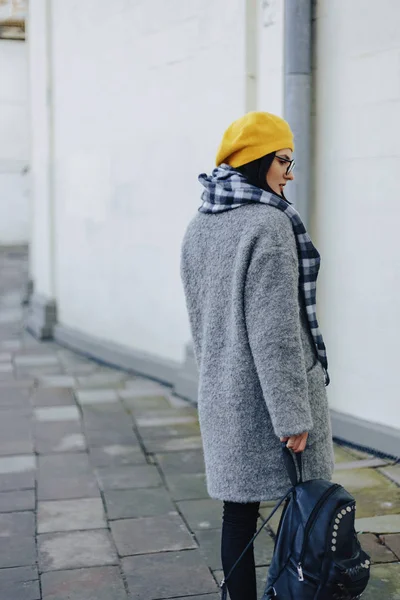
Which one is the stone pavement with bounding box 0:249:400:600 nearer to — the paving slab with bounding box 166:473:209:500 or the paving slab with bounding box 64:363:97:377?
the paving slab with bounding box 166:473:209:500

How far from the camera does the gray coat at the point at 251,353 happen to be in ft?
7.57

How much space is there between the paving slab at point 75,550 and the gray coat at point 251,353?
1.09 m

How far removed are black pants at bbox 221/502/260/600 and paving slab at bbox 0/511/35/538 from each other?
140 cm

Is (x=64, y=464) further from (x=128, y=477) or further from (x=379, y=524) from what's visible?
(x=379, y=524)

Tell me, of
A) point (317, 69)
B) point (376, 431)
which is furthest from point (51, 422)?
point (317, 69)

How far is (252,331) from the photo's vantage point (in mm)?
2338

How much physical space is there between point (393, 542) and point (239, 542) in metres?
1.26

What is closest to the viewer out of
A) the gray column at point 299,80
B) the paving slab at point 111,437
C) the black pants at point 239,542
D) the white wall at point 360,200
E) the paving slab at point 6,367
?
the black pants at point 239,542

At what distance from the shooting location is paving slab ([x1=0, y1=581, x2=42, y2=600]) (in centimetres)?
309

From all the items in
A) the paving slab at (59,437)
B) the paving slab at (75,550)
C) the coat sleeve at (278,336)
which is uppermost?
the coat sleeve at (278,336)

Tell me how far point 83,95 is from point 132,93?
1029 mm

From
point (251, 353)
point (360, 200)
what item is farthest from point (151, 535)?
point (360, 200)

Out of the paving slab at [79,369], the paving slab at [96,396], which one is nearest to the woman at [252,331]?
the paving slab at [96,396]

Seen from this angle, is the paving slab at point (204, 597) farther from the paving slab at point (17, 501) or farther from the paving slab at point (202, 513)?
the paving slab at point (17, 501)
